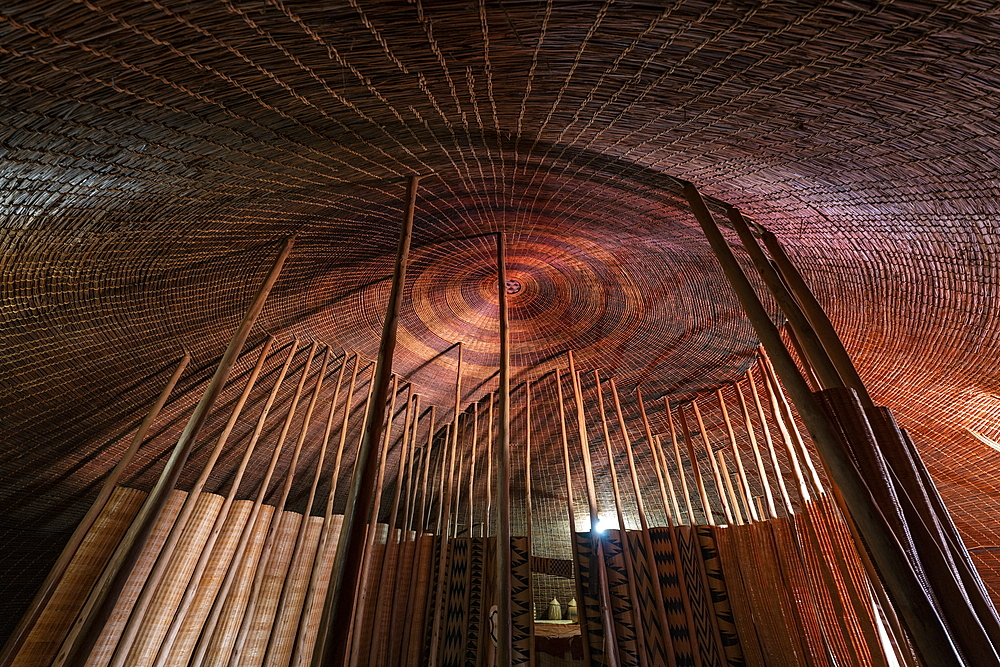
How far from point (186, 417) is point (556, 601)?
6083 mm

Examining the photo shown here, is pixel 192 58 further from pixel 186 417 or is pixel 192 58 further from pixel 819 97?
pixel 186 417

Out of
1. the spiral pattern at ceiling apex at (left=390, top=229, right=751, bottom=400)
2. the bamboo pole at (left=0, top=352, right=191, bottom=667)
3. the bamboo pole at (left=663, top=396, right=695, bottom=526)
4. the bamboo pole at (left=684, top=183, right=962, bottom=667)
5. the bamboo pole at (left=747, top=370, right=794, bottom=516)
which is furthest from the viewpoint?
the bamboo pole at (left=663, top=396, right=695, bottom=526)

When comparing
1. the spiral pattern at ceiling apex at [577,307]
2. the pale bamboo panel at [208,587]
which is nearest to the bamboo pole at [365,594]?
the pale bamboo panel at [208,587]

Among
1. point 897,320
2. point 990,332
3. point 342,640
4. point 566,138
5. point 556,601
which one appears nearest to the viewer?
point 342,640

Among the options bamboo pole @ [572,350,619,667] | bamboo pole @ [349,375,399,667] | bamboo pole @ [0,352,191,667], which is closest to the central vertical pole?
bamboo pole @ [349,375,399,667]

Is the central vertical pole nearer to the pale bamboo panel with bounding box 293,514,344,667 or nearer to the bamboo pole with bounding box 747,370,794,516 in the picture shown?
the pale bamboo panel with bounding box 293,514,344,667

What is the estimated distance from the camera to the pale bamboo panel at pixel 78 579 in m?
3.25

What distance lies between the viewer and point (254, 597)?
3211 millimetres

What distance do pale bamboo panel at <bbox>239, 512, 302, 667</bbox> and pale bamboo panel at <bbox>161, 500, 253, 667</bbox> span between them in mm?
342

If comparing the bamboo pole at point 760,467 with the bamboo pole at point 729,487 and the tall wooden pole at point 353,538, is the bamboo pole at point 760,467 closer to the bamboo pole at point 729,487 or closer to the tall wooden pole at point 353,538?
the bamboo pole at point 729,487

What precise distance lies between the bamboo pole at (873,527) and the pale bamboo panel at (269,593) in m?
3.78

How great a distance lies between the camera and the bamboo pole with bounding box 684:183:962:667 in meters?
1.01

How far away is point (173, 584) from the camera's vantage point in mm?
3494

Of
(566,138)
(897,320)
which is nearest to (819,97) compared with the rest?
(566,138)
